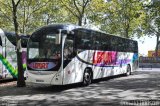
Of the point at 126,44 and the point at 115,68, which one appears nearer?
the point at 115,68

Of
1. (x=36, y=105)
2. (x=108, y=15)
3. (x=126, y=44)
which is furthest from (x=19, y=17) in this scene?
(x=36, y=105)

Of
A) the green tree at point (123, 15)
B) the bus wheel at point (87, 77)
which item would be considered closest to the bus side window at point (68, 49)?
the bus wheel at point (87, 77)

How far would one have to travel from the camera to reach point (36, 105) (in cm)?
1193

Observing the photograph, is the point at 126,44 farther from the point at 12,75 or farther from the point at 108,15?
the point at 108,15

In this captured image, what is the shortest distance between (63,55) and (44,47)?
103 cm

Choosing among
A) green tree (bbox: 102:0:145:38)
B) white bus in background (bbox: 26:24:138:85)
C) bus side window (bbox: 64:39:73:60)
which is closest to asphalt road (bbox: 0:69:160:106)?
white bus in background (bbox: 26:24:138:85)

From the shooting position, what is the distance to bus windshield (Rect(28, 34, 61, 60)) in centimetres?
1623

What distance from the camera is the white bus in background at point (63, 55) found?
16.2 meters

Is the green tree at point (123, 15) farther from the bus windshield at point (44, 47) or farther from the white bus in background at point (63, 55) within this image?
the bus windshield at point (44, 47)

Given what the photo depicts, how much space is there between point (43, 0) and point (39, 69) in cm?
1738

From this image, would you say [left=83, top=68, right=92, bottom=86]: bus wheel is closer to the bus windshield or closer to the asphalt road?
the asphalt road

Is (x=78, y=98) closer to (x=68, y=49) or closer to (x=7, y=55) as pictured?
(x=68, y=49)

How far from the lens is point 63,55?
53.4 feet

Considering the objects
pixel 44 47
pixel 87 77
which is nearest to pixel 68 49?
pixel 44 47
